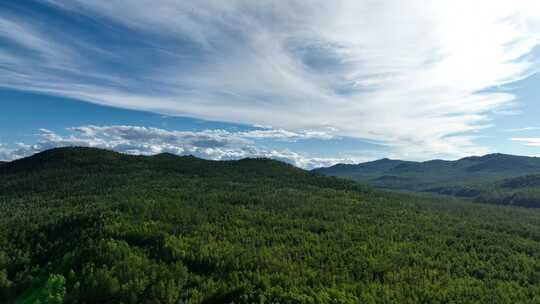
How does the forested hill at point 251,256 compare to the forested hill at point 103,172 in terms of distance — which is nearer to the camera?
the forested hill at point 251,256

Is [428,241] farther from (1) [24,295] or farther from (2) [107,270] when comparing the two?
(1) [24,295]

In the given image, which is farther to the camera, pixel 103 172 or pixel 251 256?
pixel 103 172

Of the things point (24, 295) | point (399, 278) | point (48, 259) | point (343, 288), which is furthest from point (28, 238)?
point (399, 278)

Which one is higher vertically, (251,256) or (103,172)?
(103,172)

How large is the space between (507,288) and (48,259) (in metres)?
59.1

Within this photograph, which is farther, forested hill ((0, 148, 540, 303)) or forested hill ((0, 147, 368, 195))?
forested hill ((0, 147, 368, 195))

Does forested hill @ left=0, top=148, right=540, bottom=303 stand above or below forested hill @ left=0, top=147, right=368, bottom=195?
below

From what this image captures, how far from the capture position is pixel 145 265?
1602 inches

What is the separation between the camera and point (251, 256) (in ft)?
154

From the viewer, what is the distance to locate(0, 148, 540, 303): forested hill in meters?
35.3

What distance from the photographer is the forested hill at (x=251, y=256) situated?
35.3 meters

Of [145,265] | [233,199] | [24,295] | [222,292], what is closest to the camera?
[24,295]

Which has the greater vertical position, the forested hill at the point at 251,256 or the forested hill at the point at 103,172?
the forested hill at the point at 103,172

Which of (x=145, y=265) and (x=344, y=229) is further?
(x=344, y=229)
